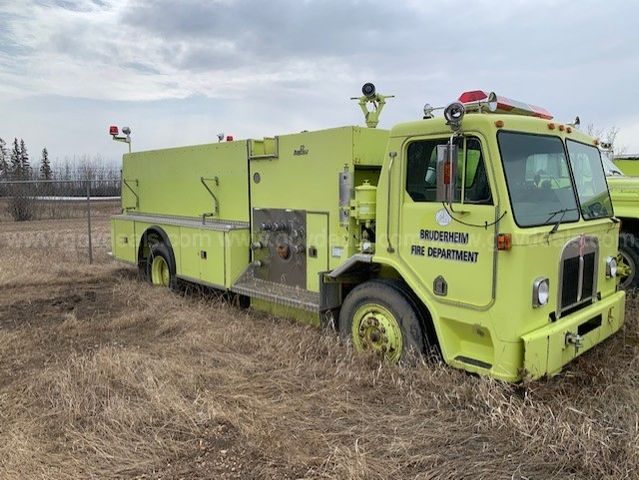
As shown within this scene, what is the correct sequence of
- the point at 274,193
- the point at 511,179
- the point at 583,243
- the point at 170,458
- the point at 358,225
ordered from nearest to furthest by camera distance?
1. the point at 170,458
2. the point at 511,179
3. the point at 583,243
4. the point at 358,225
5. the point at 274,193

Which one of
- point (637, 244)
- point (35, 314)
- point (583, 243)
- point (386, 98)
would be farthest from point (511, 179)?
point (35, 314)

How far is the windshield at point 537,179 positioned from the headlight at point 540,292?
1.36ft

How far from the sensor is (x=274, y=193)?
5.88 meters

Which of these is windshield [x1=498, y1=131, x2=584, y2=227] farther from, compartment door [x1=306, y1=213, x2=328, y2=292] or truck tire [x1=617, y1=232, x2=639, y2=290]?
truck tire [x1=617, y1=232, x2=639, y2=290]

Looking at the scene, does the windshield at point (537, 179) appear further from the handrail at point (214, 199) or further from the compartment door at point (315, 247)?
the handrail at point (214, 199)

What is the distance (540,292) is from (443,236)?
804mm

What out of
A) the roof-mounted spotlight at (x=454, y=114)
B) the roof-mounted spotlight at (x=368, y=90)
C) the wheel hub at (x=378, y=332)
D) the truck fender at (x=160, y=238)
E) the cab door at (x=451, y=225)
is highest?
the roof-mounted spotlight at (x=368, y=90)

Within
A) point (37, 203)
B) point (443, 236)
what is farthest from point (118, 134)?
point (37, 203)

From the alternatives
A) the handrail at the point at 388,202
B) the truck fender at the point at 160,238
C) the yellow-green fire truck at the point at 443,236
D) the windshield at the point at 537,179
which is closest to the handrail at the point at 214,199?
the yellow-green fire truck at the point at 443,236

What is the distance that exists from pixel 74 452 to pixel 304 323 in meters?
2.88

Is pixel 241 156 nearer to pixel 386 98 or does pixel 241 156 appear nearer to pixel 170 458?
pixel 386 98

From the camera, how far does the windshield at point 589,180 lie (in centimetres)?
439

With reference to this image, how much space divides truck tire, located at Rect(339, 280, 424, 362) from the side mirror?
104 centimetres

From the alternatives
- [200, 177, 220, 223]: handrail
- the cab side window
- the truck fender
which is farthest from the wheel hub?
the truck fender
